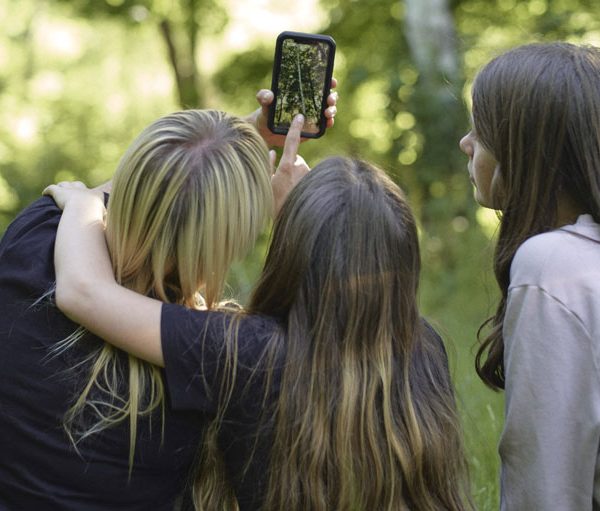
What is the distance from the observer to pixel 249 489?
2076 millimetres

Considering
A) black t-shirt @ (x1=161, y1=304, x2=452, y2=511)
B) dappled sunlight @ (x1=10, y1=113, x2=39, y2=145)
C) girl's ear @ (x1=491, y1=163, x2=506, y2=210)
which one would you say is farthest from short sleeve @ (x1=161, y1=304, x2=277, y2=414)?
dappled sunlight @ (x1=10, y1=113, x2=39, y2=145)

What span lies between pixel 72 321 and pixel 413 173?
6.35m

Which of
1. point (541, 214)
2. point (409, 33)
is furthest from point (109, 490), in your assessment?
point (409, 33)

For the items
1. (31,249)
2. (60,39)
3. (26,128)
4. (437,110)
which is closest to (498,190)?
(31,249)

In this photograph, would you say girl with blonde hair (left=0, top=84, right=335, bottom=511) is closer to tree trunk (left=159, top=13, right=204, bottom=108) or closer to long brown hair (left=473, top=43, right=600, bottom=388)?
long brown hair (left=473, top=43, right=600, bottom=388)

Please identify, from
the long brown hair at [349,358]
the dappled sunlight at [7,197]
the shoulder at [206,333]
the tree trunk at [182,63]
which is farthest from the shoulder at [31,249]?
the tree trunk at [182,63]

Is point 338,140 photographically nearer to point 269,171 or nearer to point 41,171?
point 41,171

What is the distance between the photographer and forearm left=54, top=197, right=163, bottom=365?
1957mm

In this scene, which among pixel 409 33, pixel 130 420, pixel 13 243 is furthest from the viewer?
pixel 409 33

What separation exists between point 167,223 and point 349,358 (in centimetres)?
49

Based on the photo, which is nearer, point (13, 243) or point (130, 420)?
point (130, 420)

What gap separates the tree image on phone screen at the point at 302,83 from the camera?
92.1 inches

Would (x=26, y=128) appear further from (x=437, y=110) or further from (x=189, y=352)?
(x=189, y=352)

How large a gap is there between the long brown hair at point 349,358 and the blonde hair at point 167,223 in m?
0.12
